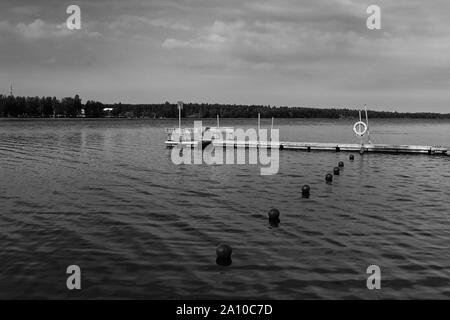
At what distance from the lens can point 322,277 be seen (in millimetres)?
14156

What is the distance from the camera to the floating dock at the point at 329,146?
178 feet

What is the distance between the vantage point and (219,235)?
1869 cm

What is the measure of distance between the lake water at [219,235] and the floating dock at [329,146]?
20.5 metres

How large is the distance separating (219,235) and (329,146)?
42682mm

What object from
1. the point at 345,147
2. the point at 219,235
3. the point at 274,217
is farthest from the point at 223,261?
the point at 345,147

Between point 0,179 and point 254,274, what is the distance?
25212mm

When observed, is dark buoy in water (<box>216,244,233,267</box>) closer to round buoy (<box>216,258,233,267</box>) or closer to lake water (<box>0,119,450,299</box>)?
round buoy (<box>216,258,233,267</box>)

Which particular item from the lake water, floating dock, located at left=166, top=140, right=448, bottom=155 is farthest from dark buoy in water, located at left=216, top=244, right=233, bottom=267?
floating dock, located at left=166, top=140, right=448, bottom=155

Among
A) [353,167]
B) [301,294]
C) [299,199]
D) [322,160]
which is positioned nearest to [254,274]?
[301,294]

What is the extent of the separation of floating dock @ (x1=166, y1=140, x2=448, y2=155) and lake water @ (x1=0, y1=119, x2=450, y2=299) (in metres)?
20.5

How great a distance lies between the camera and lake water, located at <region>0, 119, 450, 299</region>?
13.6 metres

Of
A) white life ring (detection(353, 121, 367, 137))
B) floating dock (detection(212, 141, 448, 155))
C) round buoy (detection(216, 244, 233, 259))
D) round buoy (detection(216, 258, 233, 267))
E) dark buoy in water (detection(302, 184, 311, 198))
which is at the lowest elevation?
round buoy (detection(216, 258, 233, 267))

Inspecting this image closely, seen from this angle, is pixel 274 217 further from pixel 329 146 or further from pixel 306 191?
pixel 329 146
